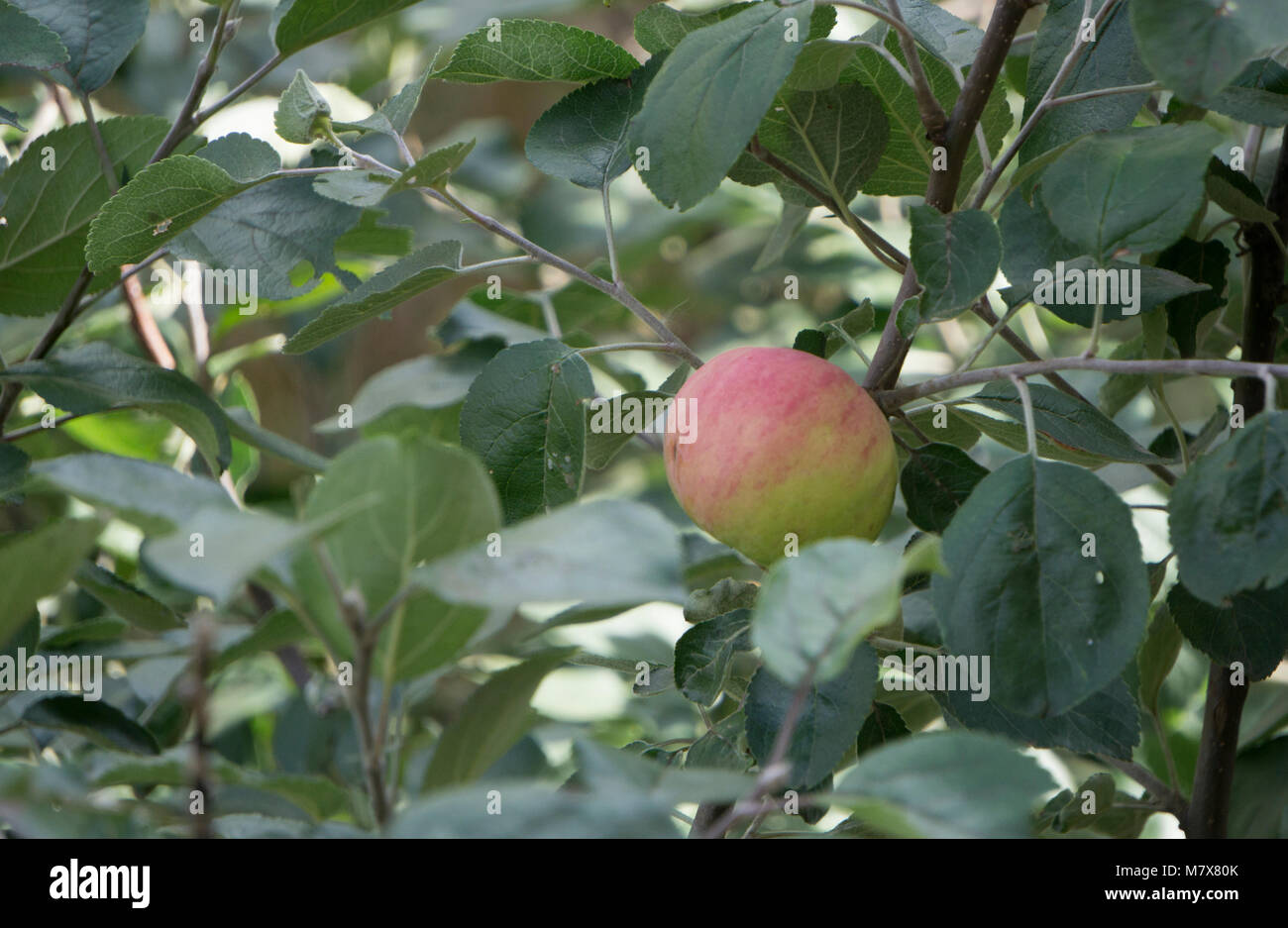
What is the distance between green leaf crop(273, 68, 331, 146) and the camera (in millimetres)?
543

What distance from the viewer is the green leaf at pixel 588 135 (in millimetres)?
581

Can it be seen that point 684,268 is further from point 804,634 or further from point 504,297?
point 804,634

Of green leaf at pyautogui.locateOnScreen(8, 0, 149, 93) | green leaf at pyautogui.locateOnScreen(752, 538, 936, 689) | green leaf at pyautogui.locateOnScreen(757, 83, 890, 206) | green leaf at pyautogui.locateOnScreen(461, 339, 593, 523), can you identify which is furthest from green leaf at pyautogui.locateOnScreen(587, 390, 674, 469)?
green leaf at pyautogui.locateOnScreen(8, 0, 149, 93)

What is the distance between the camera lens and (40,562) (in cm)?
35

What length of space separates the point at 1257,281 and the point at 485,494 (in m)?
0.48

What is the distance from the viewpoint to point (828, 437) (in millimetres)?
478

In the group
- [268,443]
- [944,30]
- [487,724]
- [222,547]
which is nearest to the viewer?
[222,547]

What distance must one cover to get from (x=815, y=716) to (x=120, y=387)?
1.38 ft

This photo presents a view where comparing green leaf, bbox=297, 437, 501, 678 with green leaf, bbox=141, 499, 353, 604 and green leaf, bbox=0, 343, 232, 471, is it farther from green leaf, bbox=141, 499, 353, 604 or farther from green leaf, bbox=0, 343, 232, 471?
green leaf, bbox=0, 343, 232, 471

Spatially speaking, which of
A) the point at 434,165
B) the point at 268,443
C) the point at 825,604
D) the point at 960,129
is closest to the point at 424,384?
the point at 268,443

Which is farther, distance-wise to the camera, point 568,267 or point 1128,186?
point 568,267

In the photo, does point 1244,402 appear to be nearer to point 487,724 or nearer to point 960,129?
point 960,129

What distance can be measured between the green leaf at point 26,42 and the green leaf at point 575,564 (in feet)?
1.46
